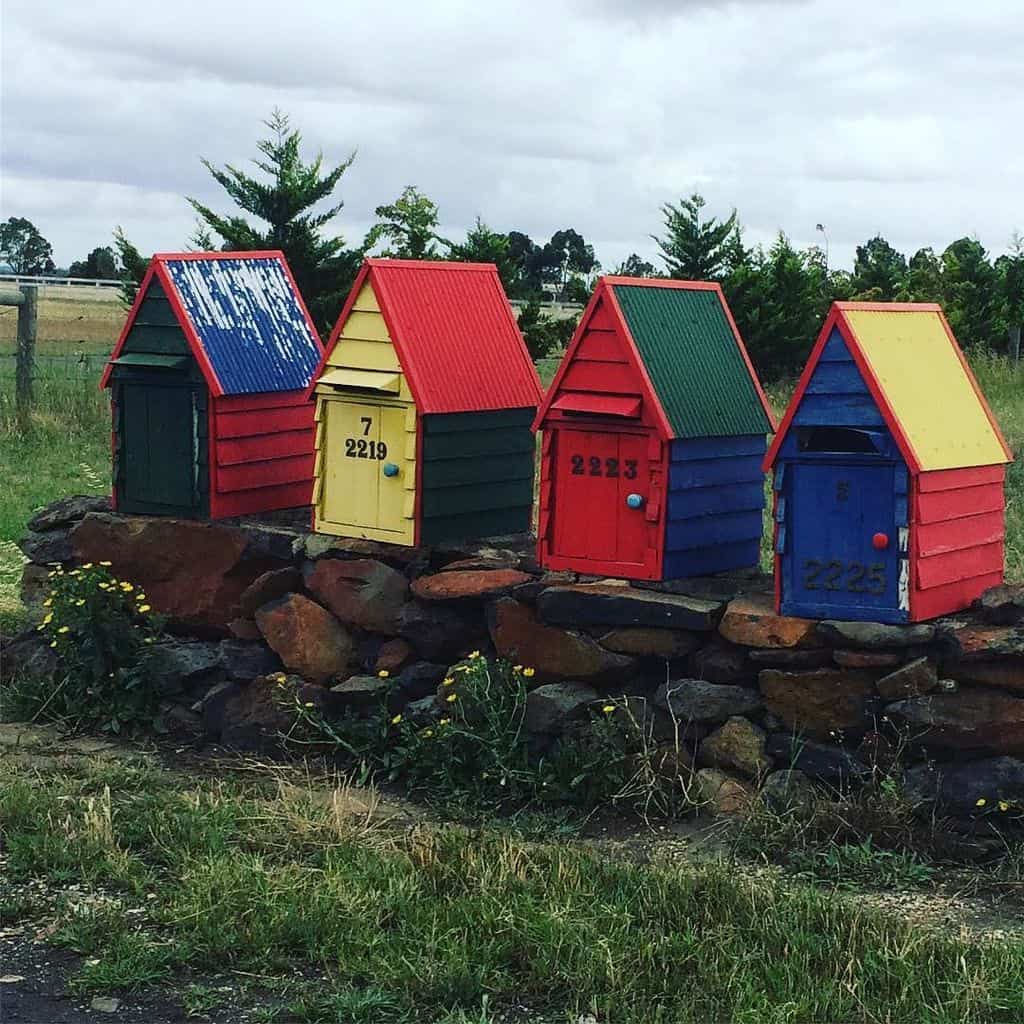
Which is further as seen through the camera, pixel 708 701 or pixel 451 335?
pixel 451 335

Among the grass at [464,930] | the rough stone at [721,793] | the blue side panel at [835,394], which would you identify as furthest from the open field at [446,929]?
the blue side panel at [835,394]

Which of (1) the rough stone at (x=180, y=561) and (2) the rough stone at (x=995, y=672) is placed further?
(1) the rough stone at (x=180, y=561)

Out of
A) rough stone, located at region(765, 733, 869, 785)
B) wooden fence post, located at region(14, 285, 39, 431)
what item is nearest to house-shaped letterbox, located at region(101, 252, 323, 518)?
rough stone, located at region(765, 733, 869, 785)

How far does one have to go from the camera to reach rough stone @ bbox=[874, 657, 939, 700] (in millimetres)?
6102

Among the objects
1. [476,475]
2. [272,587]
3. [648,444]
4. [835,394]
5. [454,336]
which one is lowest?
[272,587]

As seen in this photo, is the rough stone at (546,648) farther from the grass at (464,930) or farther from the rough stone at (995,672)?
the rough stone at (995,672)

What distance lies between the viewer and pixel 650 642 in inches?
262

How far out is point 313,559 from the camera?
7691 millimetres

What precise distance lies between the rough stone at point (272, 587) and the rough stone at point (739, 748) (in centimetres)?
234

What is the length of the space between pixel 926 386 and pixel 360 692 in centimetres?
280

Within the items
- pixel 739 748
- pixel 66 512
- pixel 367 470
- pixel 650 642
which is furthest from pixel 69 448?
pixel 739 748

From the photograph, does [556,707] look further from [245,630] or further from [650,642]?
[245,630]

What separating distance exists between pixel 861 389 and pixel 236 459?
3.33 meters

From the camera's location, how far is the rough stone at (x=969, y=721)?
19.8 feet
